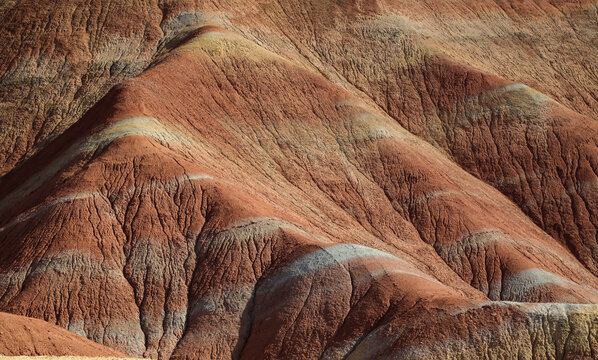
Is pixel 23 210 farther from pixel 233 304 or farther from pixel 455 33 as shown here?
pixel 455 33

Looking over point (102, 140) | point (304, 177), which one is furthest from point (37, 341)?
point (304, 177)

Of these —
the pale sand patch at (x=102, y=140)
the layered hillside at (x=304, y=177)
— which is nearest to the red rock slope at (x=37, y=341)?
the layered hillside at (x=304, y=177)

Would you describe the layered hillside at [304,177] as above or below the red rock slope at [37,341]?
below

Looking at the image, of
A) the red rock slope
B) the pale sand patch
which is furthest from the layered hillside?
the red rock slope

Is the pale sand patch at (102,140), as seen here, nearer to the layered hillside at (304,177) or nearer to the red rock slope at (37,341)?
the layered hillside at (304,177)

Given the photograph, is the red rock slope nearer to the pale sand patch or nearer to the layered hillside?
the layered hillside

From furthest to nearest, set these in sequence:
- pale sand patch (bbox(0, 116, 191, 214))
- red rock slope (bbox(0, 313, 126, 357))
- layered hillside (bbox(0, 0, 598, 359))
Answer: pale sand patch (bbox(0, 116, 191, 214)) < layered hillside (bbox(0, 0, 598, 359)) < red rock slope (bbox(0, 313, 126, 357))

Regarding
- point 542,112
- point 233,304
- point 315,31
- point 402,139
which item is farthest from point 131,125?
point 542,112
